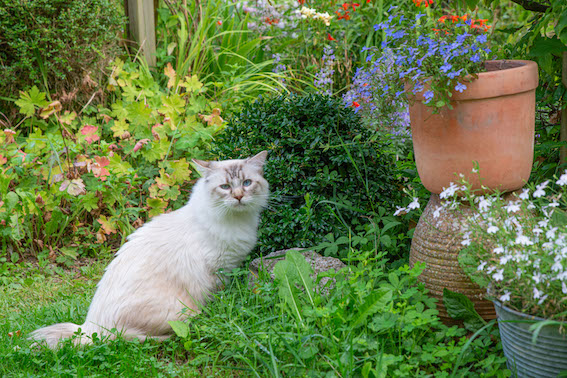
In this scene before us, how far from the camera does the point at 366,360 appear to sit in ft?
8.44

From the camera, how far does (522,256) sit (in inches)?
86.0

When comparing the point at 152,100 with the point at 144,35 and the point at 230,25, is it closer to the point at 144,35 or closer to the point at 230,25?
the point at 144,35

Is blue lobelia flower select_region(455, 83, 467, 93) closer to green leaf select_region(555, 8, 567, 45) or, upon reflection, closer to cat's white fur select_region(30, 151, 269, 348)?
green leaf select_region(555, 8, 567, 45)

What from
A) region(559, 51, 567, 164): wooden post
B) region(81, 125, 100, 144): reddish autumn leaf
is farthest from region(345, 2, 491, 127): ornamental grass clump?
region(81, 125, 100, 144): reddish autumn leaf

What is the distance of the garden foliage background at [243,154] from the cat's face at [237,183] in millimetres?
187

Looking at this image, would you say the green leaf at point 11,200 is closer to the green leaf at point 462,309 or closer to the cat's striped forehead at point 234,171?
the cat's striped forehead at point 234,171

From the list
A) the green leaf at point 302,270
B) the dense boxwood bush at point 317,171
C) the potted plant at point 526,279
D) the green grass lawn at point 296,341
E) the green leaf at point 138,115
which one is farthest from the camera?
the green leaf at point 138,115

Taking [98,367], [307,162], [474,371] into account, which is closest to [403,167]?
[307,162]

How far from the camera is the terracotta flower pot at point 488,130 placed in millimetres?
2711

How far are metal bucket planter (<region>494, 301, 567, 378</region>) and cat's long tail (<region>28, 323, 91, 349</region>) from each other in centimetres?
209

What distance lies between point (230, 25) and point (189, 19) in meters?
0.45

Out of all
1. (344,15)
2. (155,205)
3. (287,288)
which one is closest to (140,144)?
(155,205)

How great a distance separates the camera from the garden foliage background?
271cm

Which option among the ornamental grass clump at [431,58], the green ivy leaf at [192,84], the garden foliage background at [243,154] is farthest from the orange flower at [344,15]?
the ornamental grass clump at [431,58]
